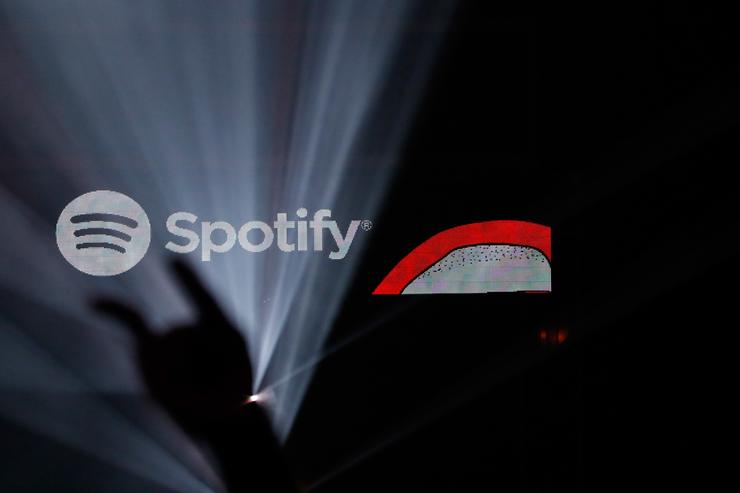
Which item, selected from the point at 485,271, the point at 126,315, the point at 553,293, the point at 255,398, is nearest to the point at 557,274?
the point at 553,293

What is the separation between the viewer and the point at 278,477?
2.27m

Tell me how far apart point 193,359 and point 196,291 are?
0.24 meters

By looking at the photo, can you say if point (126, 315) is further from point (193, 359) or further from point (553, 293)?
point (553, 293)

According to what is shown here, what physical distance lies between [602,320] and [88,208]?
6.09 feet

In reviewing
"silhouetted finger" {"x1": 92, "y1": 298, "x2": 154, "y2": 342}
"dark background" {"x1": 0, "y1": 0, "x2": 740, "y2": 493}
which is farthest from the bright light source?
"silhouetted finger" {"x1": 92, "y1": 298, "x2": 154, "y2": 342}

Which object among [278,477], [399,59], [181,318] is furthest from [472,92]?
[278,477]

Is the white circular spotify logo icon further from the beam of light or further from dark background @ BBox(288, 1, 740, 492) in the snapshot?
dark background @ BBox(288, 1, 740, 492)

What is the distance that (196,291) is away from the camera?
2.23 metres

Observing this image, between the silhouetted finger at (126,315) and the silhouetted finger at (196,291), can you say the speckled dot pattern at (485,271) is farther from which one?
the silhouetted finger at (126,315)

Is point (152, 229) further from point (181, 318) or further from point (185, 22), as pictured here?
point (185, 22)

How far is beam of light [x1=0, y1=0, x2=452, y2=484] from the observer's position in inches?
85.7

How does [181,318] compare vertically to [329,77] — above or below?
below

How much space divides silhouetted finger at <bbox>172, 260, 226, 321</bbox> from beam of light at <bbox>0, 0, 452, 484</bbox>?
36mm

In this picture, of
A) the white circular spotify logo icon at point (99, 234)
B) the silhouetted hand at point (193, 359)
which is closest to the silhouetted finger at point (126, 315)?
the silhouetted hand at point (193, 359)
